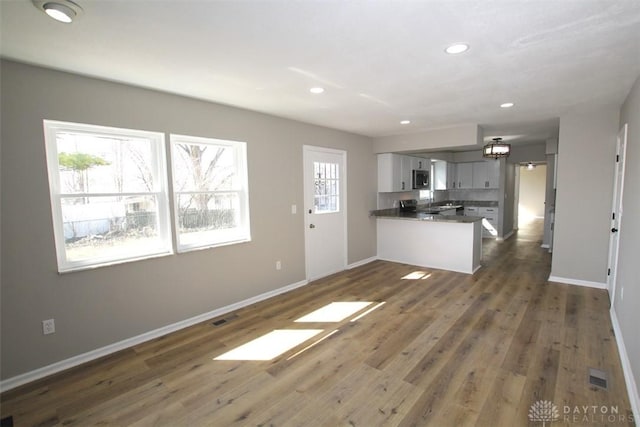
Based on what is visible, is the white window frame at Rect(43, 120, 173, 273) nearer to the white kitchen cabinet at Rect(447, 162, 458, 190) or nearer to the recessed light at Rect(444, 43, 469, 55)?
the recessed light at Rect(444, 43, 469, 55)

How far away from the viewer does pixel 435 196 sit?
27.9ft

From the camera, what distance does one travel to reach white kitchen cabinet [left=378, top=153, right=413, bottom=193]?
5.97m

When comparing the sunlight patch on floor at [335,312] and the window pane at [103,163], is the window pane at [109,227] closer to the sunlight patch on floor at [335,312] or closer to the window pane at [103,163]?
the window pane at [103,163]

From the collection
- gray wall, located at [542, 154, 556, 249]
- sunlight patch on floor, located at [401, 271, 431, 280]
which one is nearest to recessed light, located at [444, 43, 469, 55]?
sunlight patch on floor, located at [401, 271, 431, 280]

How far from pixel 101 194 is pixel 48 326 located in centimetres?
116

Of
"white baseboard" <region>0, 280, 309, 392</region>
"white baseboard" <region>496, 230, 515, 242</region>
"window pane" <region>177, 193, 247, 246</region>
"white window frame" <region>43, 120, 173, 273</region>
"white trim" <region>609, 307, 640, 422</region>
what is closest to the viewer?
"white trim" <region>609, 307, 640, 422</region>

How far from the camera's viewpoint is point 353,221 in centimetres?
556

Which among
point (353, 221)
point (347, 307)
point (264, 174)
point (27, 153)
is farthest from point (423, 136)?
point (27, 153)

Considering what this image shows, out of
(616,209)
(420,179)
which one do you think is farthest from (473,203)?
(616,209)

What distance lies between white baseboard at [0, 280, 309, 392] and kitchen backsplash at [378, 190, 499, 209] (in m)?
3.48

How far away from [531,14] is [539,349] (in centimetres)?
269

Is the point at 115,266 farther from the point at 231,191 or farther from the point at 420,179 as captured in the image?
the point at 420,179

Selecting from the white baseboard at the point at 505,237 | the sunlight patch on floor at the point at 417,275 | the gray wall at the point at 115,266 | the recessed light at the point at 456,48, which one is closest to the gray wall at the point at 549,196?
the white baseboard at the point at 505,237

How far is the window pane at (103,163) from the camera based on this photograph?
8.50 feet
